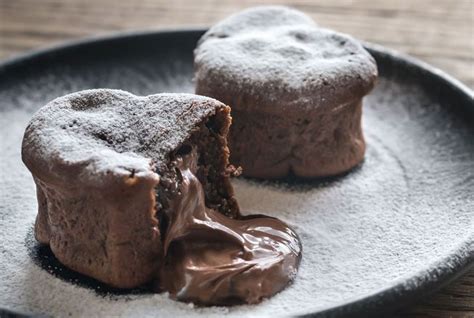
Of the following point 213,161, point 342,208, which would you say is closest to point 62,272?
point 213,161

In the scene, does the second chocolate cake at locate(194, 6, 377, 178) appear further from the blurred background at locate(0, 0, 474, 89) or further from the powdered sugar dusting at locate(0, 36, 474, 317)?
the blurred background at locate(0, 0, 474, 89)

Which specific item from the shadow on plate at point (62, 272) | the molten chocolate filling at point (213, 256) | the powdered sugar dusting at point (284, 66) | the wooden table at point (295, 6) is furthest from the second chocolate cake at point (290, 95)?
the wooden table at point (295, 6)

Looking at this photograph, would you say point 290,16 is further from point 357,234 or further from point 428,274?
point 428,274

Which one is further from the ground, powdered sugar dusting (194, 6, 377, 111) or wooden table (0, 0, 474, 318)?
powdered sugar dusting (194, 6, 377, 111)

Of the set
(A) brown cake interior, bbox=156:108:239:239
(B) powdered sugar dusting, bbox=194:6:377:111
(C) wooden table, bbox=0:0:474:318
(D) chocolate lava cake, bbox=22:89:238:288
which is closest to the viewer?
(D) chocolate lava cake, bbox=22:89:238:288

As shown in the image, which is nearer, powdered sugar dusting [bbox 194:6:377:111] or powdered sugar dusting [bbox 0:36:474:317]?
powdered sugar dusting [bbox 0:36:474:317]

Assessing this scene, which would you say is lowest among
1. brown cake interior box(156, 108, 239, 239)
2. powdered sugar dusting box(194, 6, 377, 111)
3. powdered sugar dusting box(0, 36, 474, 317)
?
powdered sugar dusting box(0, 36, 474, 317)

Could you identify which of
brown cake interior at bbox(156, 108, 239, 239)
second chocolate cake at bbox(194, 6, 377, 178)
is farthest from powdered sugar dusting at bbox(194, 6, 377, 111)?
brown cake interior at bbox(156, 108, 239, 239)

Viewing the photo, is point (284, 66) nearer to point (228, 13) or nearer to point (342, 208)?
point (342, 208)

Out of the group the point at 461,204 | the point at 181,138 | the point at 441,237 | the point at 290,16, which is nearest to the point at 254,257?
the point at 181,138
